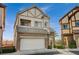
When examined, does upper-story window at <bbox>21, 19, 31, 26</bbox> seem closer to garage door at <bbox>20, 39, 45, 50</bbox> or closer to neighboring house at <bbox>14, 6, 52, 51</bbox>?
neighboring house at <bbox>14, 6, 52, 51</bbox>

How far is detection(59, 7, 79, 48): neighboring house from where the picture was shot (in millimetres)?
5176

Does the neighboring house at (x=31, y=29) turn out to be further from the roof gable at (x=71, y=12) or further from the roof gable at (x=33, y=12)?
the roof gable at (x=71, y=12)

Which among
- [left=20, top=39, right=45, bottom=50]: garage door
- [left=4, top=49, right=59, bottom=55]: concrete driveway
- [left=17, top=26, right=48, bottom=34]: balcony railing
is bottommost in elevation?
[left=4, top=49, right=59, bottom=55]: concrete driveway

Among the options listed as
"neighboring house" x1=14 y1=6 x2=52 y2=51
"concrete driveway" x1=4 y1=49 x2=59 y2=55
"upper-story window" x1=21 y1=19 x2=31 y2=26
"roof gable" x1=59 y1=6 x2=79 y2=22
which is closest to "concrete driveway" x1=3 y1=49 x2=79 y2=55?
"concrete driveway" x1=4 y1=49 x2=59 y2=55

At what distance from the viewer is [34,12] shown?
17.1 feet

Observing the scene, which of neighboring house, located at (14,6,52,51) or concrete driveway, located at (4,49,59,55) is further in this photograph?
neighboring house, located at (14,6,52,51)


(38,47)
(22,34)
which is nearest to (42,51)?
(38,47)

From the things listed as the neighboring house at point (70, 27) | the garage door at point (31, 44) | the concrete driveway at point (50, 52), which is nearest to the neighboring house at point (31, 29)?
the garage door at point (31, 44)

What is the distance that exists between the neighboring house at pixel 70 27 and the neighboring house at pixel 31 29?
0.39 m

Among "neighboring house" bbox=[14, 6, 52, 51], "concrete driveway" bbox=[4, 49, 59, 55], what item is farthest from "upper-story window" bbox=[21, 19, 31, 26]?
"concrete driveway" bbox=[4, 49, 59, 55]

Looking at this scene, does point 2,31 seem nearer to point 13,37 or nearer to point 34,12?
point 13,37

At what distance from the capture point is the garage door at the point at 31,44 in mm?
5161

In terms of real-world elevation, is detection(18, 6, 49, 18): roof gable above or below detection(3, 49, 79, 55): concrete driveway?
above
